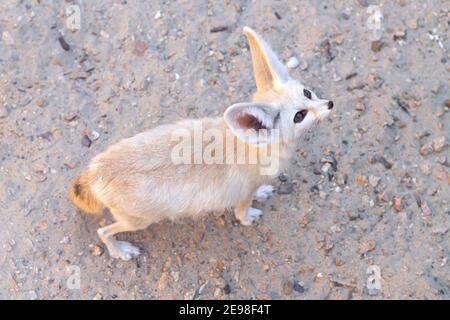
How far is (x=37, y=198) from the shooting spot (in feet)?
17.7

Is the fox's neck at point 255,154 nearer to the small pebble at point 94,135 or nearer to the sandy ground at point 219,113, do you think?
the sandy ground at point 219,113

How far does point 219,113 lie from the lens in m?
5.83

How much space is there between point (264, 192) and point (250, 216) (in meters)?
0.31

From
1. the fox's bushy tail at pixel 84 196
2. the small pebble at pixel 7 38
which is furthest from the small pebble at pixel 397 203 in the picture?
the small pebble at pixel 7 38

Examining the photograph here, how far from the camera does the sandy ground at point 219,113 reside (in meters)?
5.08

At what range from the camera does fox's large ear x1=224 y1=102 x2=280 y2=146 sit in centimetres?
421

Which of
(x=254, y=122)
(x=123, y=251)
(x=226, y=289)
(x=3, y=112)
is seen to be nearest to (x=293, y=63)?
(x=254, y=122)

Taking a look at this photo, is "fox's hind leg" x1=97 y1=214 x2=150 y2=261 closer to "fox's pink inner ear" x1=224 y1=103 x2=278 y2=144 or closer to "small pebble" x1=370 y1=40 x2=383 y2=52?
"fox's pink inner ear" x1=224 y1=103 x2=278 y2=144

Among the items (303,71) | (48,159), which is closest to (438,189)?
(303,71)

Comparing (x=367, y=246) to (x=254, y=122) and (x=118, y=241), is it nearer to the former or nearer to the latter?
(x=254, y=122)

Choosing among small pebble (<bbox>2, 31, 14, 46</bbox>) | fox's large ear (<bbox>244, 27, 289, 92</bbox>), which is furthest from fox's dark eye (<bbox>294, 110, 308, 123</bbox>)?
small pebble (<bbox>2, 31, 14, 46</bbox>)

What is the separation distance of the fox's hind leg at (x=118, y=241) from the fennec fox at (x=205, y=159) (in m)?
0.01

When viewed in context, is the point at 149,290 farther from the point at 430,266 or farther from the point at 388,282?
the point at 430,266

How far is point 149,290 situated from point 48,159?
1.53 metres
